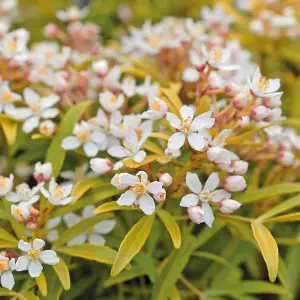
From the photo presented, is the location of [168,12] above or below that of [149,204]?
below

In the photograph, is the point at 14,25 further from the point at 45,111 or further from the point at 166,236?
the point at 166,236

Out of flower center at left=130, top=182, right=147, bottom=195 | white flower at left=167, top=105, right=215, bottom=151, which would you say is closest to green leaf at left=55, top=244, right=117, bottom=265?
flower center at left=130, top=182, right=147, bottom=195

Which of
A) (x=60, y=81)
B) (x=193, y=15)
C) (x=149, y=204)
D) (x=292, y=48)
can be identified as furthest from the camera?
(x=193, y=15)

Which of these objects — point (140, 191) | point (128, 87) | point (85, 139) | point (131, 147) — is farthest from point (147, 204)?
point (128, 87)

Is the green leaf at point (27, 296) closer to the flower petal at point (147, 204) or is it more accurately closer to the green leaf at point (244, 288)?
the flower petal at point (147, 204)

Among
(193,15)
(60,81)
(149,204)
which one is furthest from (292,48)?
(149,204)

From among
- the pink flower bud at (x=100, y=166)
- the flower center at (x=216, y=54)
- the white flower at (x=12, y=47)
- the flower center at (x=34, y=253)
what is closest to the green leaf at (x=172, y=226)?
the pink flower bud at (x=100, y=166)

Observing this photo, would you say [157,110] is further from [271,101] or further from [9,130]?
[9,130]
